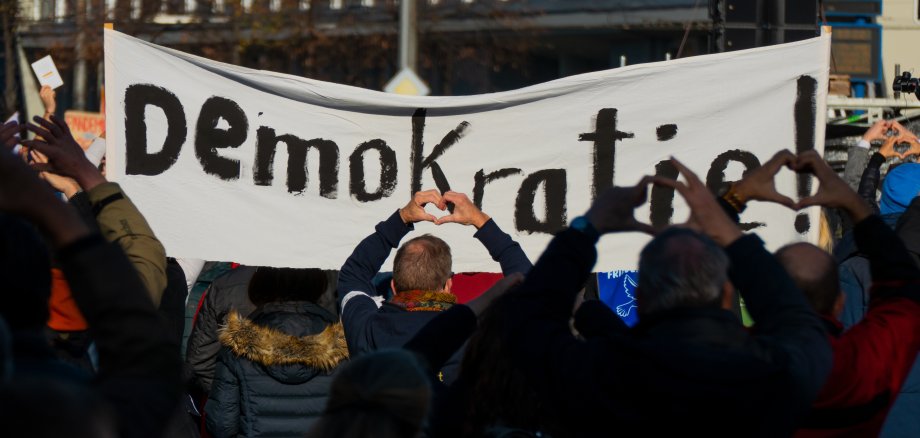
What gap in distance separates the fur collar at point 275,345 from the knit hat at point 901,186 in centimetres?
258

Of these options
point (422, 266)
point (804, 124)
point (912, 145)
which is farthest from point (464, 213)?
point (912, 145)

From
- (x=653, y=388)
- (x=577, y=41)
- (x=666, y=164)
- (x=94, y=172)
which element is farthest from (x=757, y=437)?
(x=577, y=41)

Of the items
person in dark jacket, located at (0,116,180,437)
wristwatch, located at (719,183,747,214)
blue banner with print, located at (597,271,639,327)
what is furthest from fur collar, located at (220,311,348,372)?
person in dark jacket, located at (0,116,180,437)

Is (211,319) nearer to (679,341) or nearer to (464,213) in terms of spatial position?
(464,213)

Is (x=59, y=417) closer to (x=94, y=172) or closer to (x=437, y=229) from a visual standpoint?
(x=94, y=172)

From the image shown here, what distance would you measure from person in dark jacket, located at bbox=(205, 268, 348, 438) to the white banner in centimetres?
42

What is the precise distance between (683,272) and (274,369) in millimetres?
2793

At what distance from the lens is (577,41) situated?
23375mm

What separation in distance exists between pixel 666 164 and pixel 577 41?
18.3 m

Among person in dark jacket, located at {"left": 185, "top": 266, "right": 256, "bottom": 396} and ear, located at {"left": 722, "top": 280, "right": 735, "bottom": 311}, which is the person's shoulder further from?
ear, located at {"left": 722, "top": 280, "right": 735, "bottom": 311}

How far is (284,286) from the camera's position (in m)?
5.30

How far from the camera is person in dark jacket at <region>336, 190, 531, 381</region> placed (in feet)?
13.0

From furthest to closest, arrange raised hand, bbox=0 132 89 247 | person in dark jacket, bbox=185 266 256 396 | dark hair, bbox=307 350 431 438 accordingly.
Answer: person in dark jacket, bbox=185 266 256 396
dark hair, bbox=307 350 431 438
raised hand, bbox=0 132 89 247

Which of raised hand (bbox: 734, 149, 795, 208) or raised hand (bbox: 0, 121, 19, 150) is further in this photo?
raised hand (bbox: 0, 121, 19, 150)
